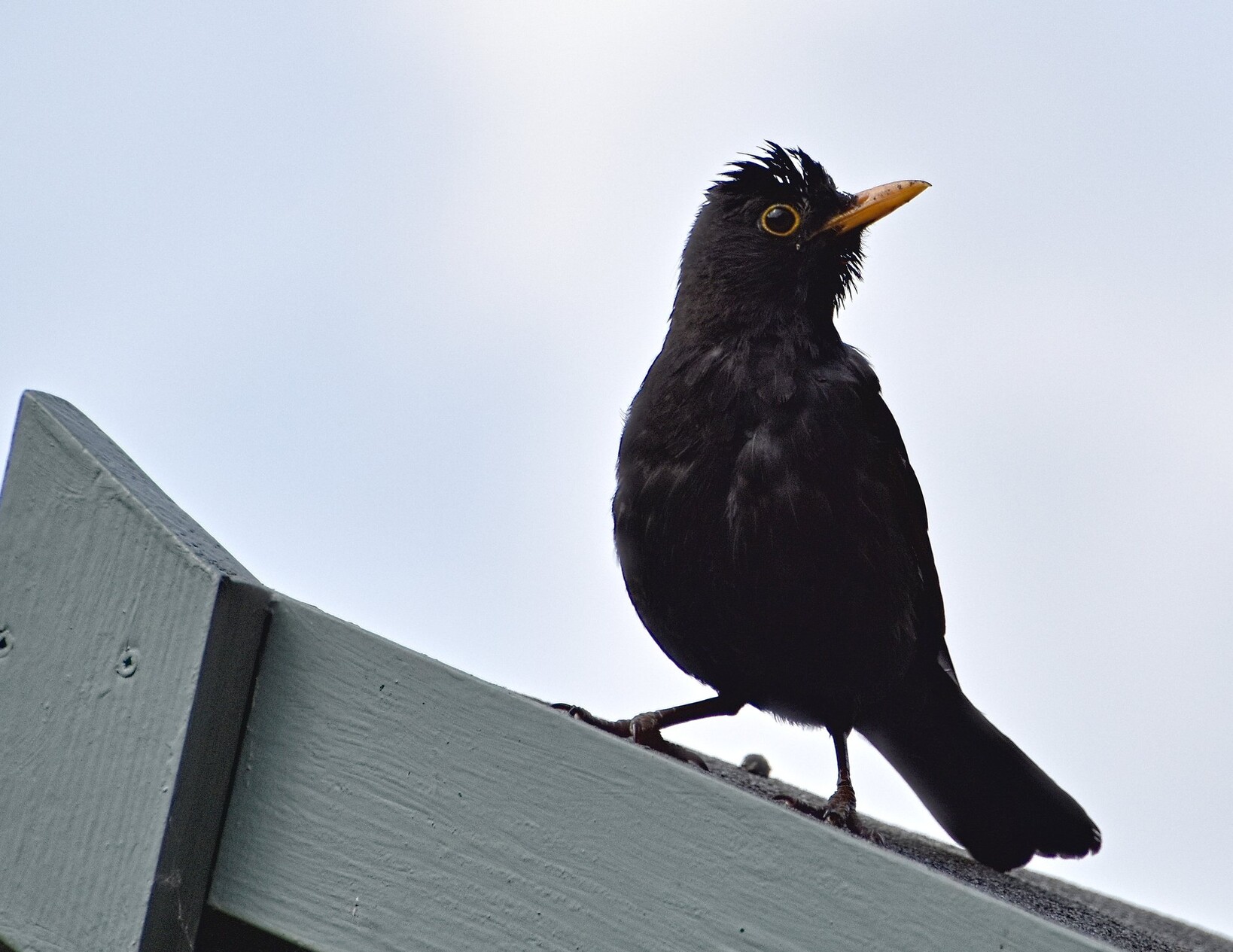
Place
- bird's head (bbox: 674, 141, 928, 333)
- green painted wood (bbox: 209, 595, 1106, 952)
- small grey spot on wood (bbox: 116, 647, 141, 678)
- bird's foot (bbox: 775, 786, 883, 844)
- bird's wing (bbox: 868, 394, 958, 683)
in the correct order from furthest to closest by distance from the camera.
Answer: bird's head (bbox: 674, 141, 928, 333) → bird's wing (bbox: 868, 394, 958, 683) → bird's foot (bbox: 775, 786, 883, 844) → small grey spot on wood (bbox: 116, 647, 141, 678) → green painted wood (bbox: 209, 595, 1106, 952)

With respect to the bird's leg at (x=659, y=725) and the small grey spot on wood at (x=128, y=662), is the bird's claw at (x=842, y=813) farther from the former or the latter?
the small grey spot on wood at (x=128, y=662)

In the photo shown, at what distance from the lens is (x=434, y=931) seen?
1.48m

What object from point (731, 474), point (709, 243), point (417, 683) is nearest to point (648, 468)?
point (731, 474)

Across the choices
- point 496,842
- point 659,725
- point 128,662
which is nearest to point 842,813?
point 659,725

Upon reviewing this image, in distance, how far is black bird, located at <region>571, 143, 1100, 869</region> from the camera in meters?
2.60

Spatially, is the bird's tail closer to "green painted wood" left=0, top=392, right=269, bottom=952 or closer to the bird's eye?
the bird's eye

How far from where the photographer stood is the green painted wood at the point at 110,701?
1460mm

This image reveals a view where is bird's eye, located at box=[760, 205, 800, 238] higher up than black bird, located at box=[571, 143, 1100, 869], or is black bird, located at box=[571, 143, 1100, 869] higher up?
bird's eye, located at box=[760, 205, 800, 238]

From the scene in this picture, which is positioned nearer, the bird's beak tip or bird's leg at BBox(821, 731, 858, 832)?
bird's leg at BBox(821, 731, 858, 832)

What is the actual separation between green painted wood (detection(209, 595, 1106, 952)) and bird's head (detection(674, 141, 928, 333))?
1.64 meters

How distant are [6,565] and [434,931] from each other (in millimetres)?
677

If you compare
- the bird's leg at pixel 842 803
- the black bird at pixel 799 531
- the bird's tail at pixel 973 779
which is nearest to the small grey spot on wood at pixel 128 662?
the black bird at pixel 799 531

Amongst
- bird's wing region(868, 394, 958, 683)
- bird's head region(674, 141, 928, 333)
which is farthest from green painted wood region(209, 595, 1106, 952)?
bird's head region(674, 141, 928, 333)

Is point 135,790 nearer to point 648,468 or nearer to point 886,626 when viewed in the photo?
point 648,468
